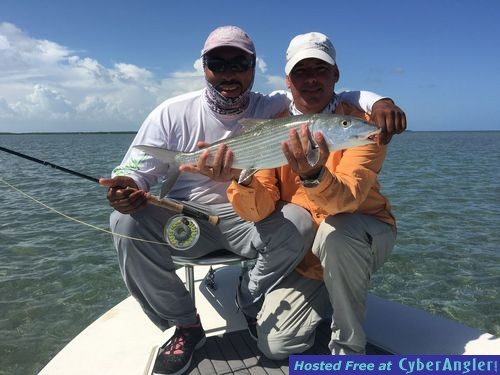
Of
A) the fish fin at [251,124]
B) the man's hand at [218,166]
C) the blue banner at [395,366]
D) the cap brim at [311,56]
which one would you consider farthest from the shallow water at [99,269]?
the cap brim at [311,56]

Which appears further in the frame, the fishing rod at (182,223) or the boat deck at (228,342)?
the fishing rod at (182,223)

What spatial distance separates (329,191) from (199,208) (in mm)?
1324

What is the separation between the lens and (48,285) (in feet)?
21.7

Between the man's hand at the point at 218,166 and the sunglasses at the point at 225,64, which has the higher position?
the sunglasses at the point at 225,64

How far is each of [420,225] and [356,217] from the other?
294 inches

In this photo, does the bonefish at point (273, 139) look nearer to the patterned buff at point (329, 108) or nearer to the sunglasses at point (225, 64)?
the patterned buff at point (329, 108)

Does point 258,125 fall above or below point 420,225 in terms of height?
above

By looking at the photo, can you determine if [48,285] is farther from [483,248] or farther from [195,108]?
[483,248]

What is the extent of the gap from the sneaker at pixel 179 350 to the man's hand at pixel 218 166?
125 cm

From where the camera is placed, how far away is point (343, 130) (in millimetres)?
2826

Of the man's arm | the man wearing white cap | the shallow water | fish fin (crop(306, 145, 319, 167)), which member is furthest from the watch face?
the shallow water

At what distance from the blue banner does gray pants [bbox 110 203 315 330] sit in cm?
88

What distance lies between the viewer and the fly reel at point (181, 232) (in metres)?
3.30

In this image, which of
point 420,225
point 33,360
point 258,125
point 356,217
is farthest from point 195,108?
point 420,225
